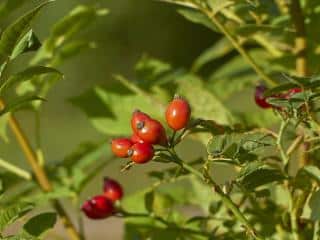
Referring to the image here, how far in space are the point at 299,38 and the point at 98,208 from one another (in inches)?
18.6

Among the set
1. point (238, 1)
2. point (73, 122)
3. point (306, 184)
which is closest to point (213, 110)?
point (238, 1)

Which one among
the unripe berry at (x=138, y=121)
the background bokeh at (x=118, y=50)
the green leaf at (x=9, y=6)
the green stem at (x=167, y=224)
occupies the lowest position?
the green stem at (x=167, y=224)

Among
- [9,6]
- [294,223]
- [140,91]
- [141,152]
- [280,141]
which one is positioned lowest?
[294,223]

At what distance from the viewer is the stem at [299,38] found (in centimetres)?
157

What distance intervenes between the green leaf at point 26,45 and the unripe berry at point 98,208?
39 centimetres

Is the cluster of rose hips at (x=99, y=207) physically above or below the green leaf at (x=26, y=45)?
below

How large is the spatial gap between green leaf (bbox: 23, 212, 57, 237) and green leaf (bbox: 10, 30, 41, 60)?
307 millimetres

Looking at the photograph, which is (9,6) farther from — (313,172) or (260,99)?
(313,172)

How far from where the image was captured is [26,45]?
4.09 ft

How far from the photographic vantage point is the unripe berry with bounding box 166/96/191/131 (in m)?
1.17

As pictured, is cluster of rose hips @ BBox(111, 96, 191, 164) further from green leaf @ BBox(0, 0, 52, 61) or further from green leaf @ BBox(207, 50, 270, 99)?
green leaf @ BBox(207, 50, 270, 99)

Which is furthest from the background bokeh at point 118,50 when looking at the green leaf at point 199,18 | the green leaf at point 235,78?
the green leaf at point 199,18

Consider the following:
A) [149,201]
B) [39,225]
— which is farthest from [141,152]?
[149,201]

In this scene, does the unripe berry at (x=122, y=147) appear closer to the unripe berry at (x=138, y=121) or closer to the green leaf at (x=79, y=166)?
the unripe berry at (x=138, y=121)
